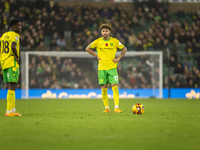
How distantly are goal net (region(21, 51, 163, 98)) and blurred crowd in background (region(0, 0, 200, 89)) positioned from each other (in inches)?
1.7

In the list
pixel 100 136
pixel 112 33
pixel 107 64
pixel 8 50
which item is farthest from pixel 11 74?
pixel 112 33

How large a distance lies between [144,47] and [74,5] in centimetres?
542

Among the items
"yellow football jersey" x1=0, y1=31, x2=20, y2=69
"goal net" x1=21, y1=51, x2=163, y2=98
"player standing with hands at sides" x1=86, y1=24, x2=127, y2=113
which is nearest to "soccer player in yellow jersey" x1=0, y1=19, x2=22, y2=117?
"yellow football jersey" x1=0, y1=31, x2=20, y2=69

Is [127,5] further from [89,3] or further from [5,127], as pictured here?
[5,127]

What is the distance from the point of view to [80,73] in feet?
54.0

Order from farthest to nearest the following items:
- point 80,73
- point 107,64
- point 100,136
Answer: point 80,73, point 107,64, point 100,136

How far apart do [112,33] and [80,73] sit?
174 inches

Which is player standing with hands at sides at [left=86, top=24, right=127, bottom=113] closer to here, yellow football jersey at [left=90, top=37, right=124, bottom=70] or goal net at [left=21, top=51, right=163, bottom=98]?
yellow football jersey at [left=90, top=37, right=124, bottom=70]

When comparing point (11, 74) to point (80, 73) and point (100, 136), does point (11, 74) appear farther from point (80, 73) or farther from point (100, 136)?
point (80, 73)

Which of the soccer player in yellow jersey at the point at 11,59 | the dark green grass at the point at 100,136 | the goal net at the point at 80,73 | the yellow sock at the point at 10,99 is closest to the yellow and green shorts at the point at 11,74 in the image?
the soccer player in yellow jersey at the point at 11,59

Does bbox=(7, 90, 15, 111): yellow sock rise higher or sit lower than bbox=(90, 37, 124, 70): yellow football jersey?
lower

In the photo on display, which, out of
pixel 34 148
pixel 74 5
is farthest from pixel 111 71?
pixel 74 5

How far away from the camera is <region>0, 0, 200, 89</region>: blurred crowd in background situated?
54.1ft

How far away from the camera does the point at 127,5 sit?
2261cm
